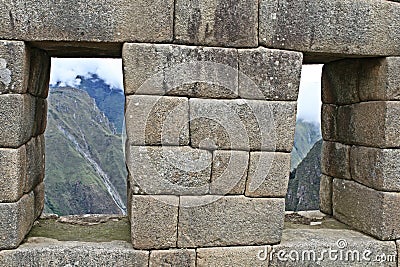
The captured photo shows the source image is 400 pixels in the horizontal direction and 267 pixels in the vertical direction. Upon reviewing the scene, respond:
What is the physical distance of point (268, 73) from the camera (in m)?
4.22

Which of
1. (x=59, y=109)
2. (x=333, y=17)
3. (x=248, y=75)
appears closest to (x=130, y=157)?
(x=248, y=75)

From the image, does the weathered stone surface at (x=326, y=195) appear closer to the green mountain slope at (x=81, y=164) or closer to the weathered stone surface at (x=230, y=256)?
the weathered stone surface at (x=230, y=256)

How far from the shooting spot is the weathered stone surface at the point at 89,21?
386 centimetres

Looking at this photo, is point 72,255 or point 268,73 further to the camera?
point 268,73

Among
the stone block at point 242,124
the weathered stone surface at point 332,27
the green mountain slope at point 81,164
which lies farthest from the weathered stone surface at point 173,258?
the green mountain slope at point 81,164

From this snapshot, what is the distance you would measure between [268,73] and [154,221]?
1.79 meters

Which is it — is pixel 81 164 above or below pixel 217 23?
below

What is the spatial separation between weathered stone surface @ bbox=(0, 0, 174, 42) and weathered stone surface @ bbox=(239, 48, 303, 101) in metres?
0.79

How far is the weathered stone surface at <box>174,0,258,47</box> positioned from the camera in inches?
160

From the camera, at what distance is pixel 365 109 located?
4.83 metres

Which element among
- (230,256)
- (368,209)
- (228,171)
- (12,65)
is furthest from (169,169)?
(368,209)

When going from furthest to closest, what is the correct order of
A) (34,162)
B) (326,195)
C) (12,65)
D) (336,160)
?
(326,195) → (336,160) → (34,162) → (12,65)

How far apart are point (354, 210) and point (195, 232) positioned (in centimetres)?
204

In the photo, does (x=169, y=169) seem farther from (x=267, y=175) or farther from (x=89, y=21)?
(x=89, y=21)
